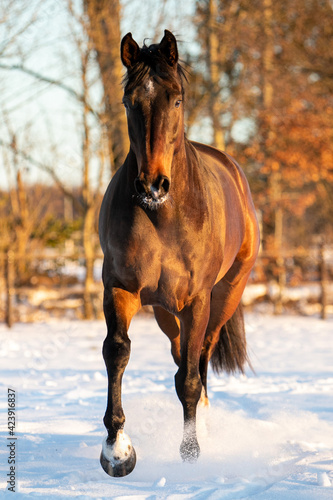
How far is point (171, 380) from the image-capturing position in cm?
529

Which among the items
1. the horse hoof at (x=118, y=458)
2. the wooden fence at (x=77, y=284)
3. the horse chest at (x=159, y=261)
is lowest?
the wooden fence at (x=77, y=284)

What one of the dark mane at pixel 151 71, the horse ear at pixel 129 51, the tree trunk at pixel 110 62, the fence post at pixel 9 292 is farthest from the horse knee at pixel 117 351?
the tree trunk at pixel 110 62

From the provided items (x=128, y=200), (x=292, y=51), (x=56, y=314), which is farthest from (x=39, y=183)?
(x=128, y=200)

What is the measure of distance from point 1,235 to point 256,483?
34.6ft

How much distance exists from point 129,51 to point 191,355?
1620 millimetres

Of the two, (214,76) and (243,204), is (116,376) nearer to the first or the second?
(243,204)

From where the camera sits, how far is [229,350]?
4.58m

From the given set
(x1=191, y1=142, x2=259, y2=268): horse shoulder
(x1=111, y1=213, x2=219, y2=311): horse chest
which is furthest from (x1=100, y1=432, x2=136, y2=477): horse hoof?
(x1=191, y1=142, x2=259, y2=268): horse shoulder

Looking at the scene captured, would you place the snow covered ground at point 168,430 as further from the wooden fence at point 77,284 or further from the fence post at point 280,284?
the fence post at point 280,284

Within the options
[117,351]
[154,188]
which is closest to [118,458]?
[117,351]

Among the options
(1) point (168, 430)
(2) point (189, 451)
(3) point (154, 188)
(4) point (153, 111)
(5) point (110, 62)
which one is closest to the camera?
(3) point (154, 188)

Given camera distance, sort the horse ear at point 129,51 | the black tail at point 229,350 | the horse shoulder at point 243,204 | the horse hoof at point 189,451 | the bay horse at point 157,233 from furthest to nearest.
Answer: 1. the black tail at point 229,350
2. the horse shoulder at point 243,204
3. the horse hoof at point 189,451
4. the horse ear at point 129,51
5. the bay horse at point 157,233

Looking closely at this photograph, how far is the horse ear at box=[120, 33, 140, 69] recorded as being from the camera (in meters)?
2.83

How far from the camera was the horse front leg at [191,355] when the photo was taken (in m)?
3.07
